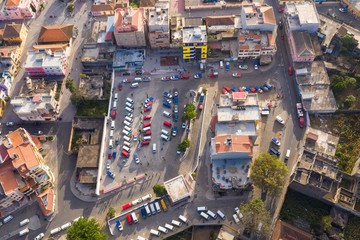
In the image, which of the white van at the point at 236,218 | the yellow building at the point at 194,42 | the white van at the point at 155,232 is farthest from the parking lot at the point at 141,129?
the white van at the point at 236,218

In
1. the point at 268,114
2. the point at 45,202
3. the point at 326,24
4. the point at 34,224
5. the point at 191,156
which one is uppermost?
the point at 326,24

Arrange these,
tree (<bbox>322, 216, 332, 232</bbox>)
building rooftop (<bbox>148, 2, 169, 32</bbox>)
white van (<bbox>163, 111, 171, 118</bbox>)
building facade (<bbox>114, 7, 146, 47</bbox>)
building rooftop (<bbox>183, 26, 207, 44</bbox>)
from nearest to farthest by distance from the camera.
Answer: tree (<bbox>322, 216, 332, 232</bbox>), white van (<bbox>163, 111, 171, 118</bbox>), building rooftop (<bbox>183, 26, 207, 44</bbox>), building rooftop (<bbox>148, 2, 169, 32</bbox>), building facade (<bbox>114, 7, 146, 47</bbox>)

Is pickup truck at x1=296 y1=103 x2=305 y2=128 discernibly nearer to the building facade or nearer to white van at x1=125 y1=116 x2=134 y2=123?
white van at x1=125 y1=116 x2=134 y2=123

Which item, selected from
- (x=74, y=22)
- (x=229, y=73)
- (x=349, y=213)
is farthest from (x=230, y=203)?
(x=74, y=22)

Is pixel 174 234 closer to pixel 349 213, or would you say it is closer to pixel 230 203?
pixel 230 203

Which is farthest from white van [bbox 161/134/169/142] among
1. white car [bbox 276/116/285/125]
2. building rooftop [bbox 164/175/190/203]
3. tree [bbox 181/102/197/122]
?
white car [bbox 276/116/285/125]

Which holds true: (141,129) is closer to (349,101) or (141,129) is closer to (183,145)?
(183,145)
